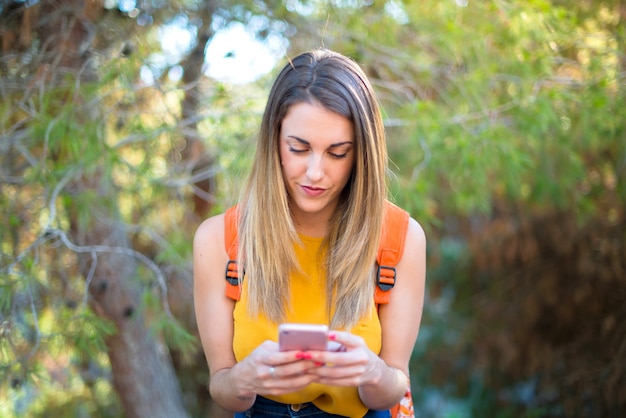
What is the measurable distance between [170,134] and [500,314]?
2.90 metres

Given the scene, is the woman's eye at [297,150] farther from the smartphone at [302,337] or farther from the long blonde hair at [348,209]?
the smartphone at [302,337]

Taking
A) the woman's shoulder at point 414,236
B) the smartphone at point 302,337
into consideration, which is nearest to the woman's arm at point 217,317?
the smartphone at point 302,337

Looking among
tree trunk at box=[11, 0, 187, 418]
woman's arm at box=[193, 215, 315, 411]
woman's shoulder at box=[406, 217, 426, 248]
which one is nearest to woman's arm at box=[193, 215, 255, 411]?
woman's arm at box=[193, 215, 315, 411]

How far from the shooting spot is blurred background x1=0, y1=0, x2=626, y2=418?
94.6 inches

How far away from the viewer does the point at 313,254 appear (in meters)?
1.75

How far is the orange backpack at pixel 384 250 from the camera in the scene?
169 cm

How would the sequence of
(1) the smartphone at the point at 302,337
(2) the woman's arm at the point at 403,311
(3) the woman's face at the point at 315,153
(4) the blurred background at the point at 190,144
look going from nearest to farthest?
(1) the smartphone at the point at 302,337 < (3) the woman's face at the point at 315,153 < (2) the woman's arm at the point at 403,311 < (4) the blurred background at the point at 190,144

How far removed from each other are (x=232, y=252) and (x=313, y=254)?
0.71 feet

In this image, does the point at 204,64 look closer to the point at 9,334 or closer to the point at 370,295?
the point at 9,334

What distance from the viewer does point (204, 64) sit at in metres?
2.89

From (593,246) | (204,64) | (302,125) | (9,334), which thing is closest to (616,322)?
(593,246)

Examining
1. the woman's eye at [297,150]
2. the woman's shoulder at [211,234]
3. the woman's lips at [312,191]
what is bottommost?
the woman's shoulder at [211,234]

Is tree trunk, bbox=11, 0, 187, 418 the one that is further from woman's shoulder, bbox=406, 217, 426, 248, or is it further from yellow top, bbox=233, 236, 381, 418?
woman's shoulder, bbox=406, 217, 426, 248

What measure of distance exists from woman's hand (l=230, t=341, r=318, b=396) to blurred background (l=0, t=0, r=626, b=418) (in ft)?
2.88
